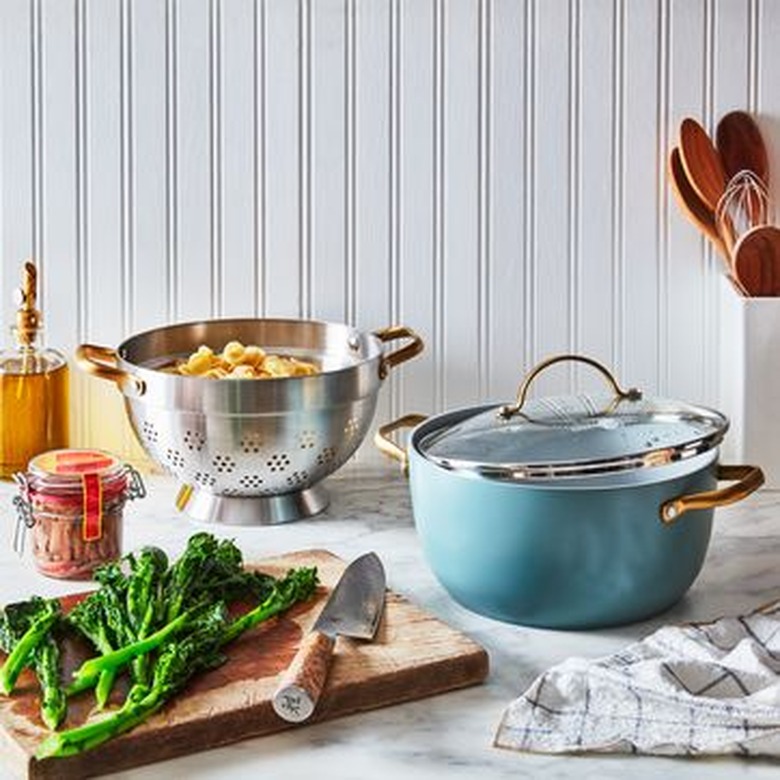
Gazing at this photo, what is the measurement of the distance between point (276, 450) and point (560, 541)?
415 millimetres

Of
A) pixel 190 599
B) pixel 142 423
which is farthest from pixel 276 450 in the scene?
pixel 190 599

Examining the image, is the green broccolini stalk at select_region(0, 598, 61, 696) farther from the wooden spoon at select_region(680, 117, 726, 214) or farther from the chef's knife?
the wooden spoon at select_region(680, 117, 726, 214)

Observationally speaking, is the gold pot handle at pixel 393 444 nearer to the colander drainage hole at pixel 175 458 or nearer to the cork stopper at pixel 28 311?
the colander drainage hole at pixel 175 458

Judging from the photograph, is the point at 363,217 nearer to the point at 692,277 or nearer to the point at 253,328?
the point at 253,328

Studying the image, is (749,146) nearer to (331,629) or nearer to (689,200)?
(689,200)

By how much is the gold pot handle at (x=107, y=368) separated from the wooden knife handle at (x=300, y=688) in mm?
533

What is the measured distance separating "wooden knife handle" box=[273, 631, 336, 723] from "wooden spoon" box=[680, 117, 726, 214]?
83 cm

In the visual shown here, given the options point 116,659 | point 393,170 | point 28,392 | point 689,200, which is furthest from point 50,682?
point 689,200

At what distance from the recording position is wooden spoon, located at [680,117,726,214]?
7.11 ft

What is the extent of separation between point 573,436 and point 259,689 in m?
0.41

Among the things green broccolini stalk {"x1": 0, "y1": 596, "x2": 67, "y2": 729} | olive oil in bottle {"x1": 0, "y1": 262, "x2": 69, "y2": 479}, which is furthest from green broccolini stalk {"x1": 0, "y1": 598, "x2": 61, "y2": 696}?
olive oil in bottle {"x1": 0, "y1": 262, "x2": 69, "y2": 479}

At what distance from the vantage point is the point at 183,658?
5.19 feet

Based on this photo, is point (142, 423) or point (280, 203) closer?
point (142, 423)

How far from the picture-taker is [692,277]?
7.35 feet
